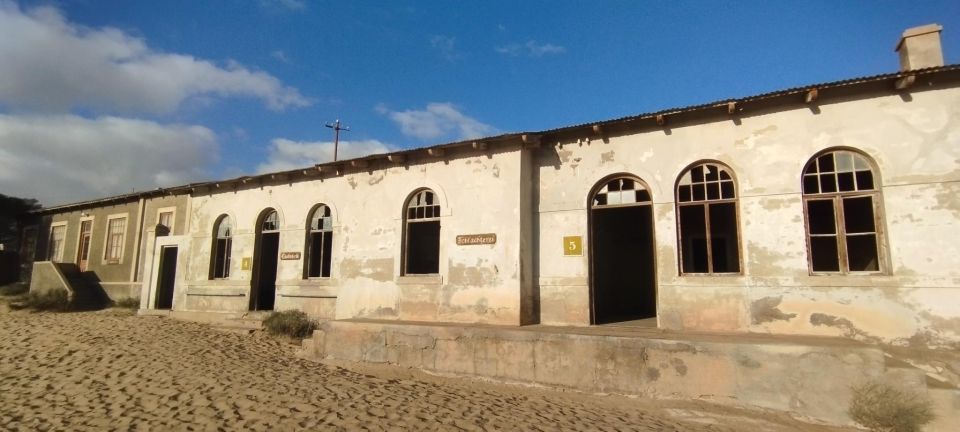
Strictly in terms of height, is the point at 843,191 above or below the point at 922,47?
below

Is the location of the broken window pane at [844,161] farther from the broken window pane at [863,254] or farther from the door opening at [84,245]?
the door opening at [84,245]

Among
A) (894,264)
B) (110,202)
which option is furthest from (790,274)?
(110,202)

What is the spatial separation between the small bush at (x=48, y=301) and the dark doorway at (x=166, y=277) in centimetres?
334

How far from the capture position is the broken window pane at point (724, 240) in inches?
471

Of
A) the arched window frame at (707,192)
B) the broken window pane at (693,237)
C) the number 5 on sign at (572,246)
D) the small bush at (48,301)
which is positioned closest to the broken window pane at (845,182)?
the arched window frame at (707,192)

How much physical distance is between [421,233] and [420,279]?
5.28 metres

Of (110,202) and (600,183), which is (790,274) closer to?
(600,183)

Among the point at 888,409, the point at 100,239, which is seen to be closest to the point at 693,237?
the point at 888,409

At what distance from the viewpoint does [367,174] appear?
11820 millimetres

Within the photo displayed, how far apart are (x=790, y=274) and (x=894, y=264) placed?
1.28 metres

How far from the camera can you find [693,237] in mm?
11531

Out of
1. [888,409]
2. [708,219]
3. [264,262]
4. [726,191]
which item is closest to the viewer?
[888,409]

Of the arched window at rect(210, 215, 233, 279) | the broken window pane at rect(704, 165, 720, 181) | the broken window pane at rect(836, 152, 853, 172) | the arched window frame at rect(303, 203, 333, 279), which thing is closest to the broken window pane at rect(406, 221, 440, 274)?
the arched window frame at rect(303, 203, 333, 279)

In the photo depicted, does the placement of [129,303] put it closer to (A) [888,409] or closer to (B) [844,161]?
(A) [888,409]
